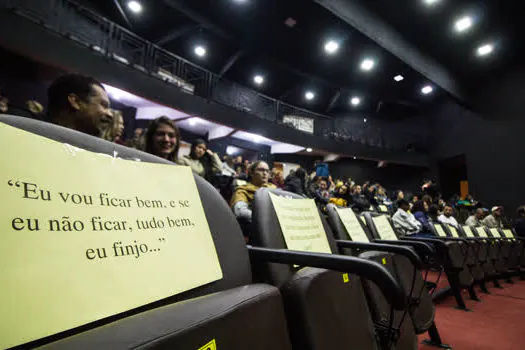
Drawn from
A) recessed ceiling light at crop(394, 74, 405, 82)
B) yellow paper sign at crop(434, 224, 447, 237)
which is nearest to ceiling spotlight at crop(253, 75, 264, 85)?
recessed ceiling light at crop(394, 74, 405, 82)

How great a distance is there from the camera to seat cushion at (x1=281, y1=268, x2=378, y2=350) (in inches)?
19.0

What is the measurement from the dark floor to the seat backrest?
5.10ft

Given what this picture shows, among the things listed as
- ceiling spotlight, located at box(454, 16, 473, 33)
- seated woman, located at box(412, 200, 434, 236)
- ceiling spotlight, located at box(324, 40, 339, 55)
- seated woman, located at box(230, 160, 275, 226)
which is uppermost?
ceiling spotlight, located at box(324, 40, 339, 55)

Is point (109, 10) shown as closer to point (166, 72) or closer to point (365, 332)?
point (166, 72)

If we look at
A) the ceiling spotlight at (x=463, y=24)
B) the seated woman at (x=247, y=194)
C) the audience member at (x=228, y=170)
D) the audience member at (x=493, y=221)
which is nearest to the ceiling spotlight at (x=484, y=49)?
the ceiling spotlight at (x=463, y=24)

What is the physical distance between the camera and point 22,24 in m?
3.67

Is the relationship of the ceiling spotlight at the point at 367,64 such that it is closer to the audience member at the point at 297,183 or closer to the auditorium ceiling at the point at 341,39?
the auditorium ceiling at the point at 341,39

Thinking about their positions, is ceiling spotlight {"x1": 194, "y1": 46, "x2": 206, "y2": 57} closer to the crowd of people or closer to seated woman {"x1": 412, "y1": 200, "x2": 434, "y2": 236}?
the crowd of people

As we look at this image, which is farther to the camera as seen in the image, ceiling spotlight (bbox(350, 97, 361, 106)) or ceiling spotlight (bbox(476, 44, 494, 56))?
ceiling spotlight (bbox(350, 97, 361, 106))

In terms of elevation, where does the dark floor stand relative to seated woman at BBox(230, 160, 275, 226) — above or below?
below

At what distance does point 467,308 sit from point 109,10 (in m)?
8.70

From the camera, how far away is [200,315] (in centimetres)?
30

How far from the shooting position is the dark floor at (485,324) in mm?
1544

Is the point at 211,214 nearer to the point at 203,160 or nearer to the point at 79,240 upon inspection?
the point at 79,240
